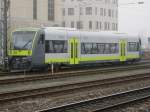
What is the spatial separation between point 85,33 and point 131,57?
23.7 ft

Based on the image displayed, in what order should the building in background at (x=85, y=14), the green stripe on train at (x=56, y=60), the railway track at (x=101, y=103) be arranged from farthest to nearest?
the building in background at (x=85, y=14) < the green stripe on train at (x=56, y=60) < the railway track at (x=101, y=103)

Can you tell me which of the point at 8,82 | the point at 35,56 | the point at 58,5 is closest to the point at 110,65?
the point at 35,56

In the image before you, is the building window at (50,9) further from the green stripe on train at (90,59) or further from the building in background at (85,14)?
the green stripe on train at (90,59)

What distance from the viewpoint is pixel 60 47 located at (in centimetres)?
2589

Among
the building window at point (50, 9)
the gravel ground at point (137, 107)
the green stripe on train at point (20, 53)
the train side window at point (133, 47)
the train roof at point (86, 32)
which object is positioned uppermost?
the building window at point (50, 9)

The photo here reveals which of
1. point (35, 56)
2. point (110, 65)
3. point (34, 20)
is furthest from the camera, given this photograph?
point (34, 20)

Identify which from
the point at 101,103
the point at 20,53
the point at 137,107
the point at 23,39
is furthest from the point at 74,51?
the point at 137,107

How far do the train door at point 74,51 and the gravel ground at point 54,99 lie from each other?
9.00 metres

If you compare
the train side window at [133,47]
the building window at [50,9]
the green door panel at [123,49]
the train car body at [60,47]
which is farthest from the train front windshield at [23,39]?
the building window at [50,9]

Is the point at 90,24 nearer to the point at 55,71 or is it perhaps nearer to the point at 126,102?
the point at 55,71

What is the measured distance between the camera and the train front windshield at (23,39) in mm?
24078

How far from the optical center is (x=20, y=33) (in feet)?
81.4

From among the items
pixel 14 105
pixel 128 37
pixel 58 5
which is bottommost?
pixel 14 105

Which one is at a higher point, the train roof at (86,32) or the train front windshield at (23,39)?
the train roof at (86,32)
